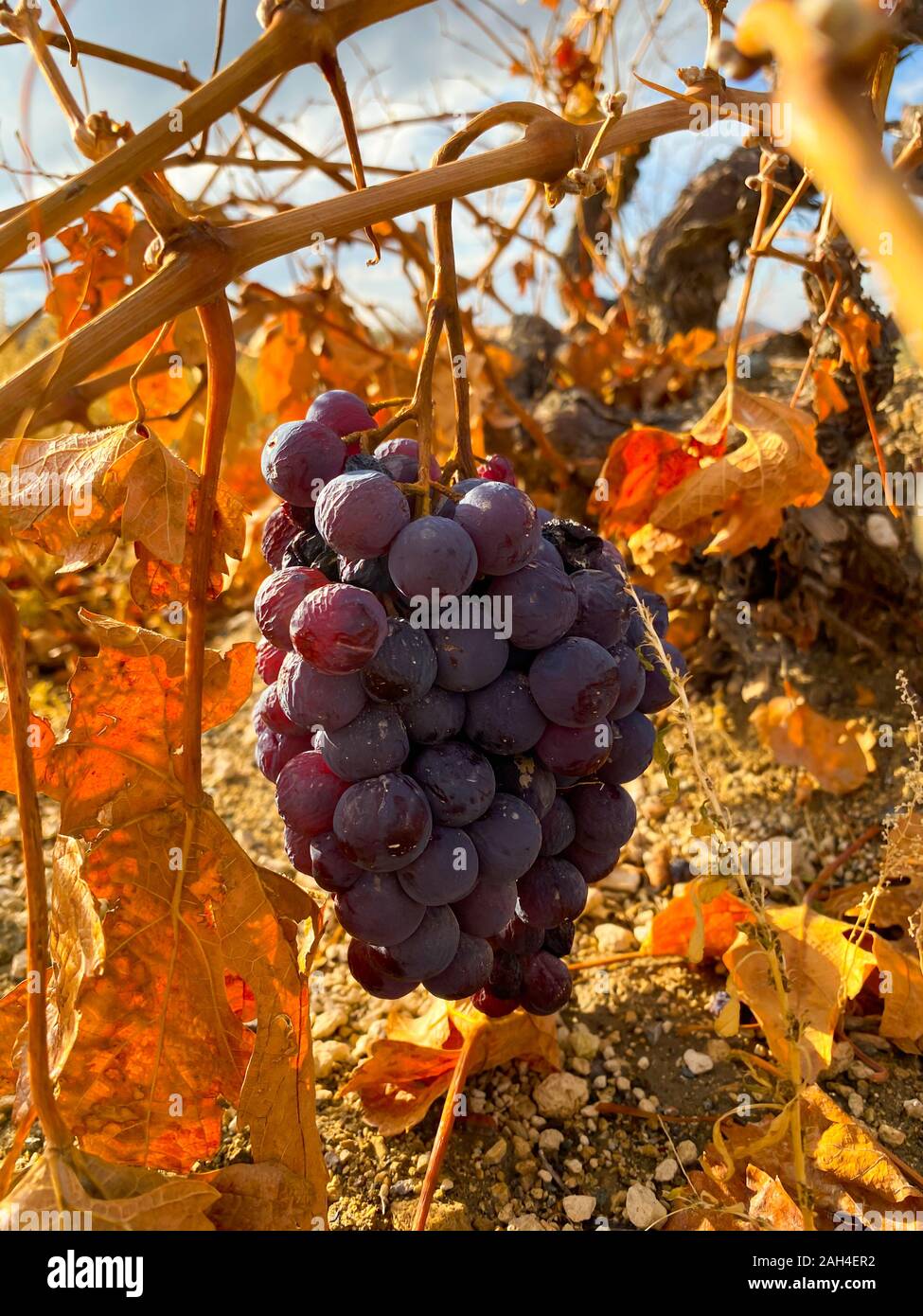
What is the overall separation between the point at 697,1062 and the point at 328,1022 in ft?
1.63

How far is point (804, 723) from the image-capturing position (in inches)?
63.6

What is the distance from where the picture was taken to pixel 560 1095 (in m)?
1.11

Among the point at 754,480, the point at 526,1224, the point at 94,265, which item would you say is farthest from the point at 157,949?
the point at 94,265

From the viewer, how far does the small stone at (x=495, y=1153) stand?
1.04m

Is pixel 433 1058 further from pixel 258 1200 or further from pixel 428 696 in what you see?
pixel 428 696

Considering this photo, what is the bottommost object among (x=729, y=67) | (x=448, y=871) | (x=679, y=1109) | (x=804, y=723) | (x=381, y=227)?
(x=679, y=1109)

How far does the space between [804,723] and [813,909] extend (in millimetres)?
387

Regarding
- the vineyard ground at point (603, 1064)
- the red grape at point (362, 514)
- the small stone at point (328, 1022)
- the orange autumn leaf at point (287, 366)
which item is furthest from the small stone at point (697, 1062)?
the orange autumn leaf at point (287, 366)

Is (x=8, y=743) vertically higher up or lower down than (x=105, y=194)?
lower down

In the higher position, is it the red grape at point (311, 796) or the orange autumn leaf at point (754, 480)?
the orange autumn leaf at point (754, 480)

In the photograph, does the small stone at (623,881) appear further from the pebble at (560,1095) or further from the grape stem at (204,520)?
the grape stem at (204,520)

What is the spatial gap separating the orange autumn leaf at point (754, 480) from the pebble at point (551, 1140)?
2.68 ft

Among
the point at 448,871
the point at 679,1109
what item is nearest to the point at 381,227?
the point at 448,871

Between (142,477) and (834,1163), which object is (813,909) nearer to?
(834,1163)
